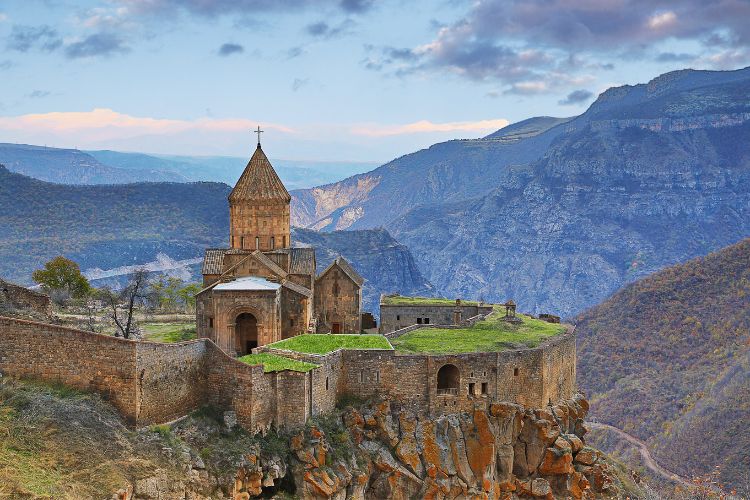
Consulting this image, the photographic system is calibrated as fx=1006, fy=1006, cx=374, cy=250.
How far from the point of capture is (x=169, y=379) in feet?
106

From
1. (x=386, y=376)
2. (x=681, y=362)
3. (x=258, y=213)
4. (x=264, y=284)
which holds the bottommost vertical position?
(x=681, y=362)

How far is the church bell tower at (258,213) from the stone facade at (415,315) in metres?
8.11

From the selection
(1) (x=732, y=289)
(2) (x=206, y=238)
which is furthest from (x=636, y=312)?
(2) (x=206, y=238)

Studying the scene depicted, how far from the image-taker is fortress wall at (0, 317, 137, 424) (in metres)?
30.2

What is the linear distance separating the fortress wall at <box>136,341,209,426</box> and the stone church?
30.6 feet

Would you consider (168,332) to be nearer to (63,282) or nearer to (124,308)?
(124,308)

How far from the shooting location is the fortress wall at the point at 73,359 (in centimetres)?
3022

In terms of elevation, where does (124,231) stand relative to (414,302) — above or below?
above

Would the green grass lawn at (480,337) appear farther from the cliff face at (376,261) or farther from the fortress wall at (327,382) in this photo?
the cliff face at (376,261)

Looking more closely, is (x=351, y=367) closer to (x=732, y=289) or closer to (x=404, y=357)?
(x=404, y=357)

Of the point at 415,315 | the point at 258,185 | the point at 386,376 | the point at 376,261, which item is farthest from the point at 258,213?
the point at 376,261

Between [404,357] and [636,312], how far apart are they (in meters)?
100

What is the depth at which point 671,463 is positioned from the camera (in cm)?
8775

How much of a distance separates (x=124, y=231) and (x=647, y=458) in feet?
316
